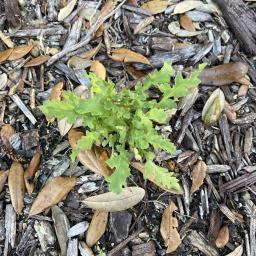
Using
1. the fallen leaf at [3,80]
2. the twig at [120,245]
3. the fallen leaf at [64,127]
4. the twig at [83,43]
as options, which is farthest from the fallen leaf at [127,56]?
the twig at [120,245]

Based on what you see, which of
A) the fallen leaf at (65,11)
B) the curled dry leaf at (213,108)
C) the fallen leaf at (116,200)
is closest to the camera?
the fallen leaf at (116,200)

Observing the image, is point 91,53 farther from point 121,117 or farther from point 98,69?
point 121,117

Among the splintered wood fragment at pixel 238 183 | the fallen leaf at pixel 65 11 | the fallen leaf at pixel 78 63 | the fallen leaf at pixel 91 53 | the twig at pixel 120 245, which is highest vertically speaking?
the fallen leaf at pixel 65 11

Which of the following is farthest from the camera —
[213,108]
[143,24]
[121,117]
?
[143,24]

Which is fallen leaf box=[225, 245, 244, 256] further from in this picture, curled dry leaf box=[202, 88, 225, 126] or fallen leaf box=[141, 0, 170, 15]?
fallen leaf box=[141, 0, 170, 15]

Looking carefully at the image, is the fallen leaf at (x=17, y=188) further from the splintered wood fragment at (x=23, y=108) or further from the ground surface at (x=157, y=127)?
the splintered wood fragment at (x=23, y=108)

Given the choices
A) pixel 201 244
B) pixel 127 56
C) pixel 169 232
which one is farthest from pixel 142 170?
pixel 127 56

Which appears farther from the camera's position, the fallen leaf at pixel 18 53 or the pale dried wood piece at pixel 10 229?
the fallen leaf at pixel 18 53
